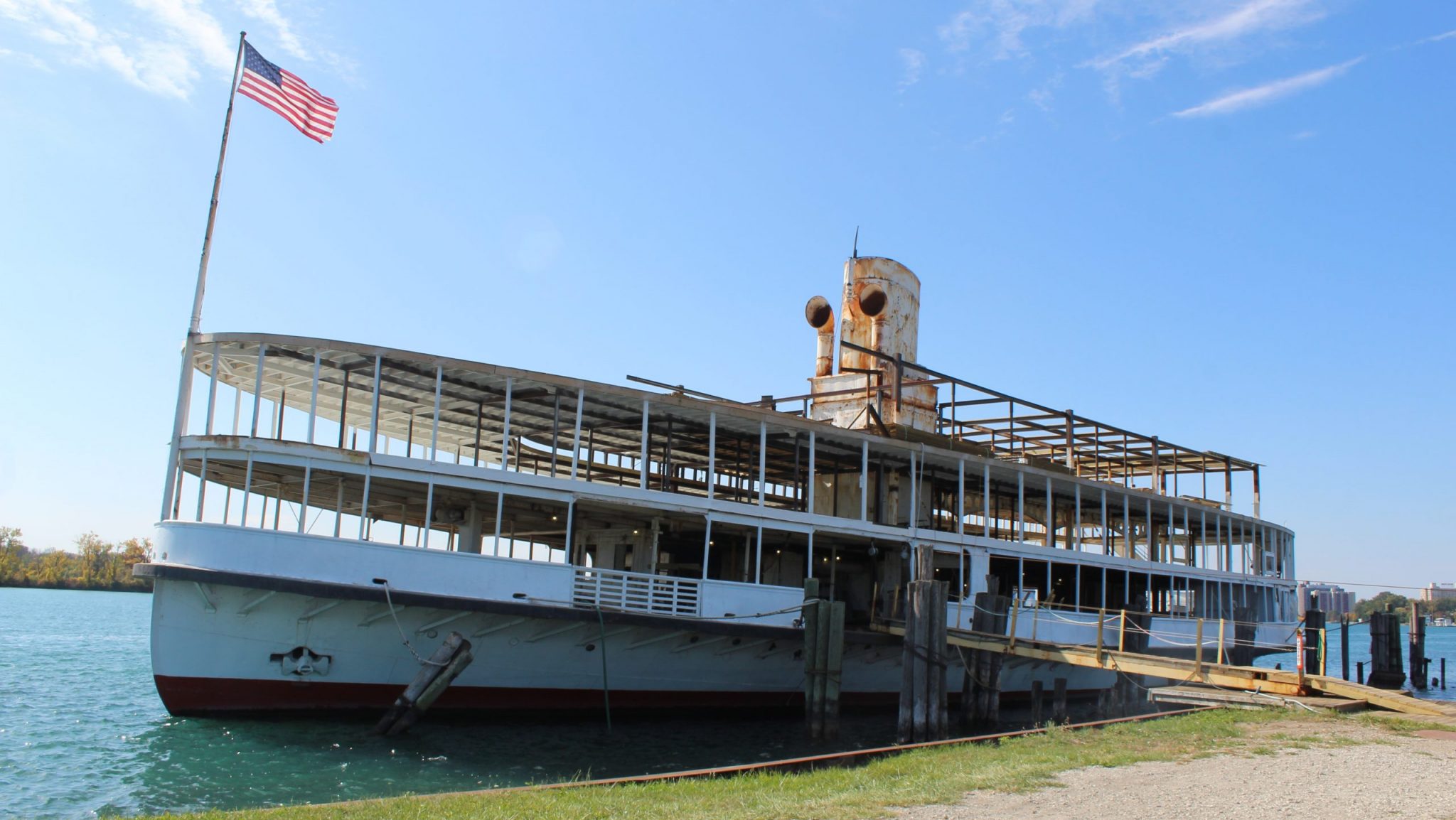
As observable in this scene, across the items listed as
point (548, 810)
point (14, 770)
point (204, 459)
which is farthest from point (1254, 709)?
point (14, 770)

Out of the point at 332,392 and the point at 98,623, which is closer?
the point at 332,392

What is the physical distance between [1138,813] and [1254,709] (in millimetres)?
7622

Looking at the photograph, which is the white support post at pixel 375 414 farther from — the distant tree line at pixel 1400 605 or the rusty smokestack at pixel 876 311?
the distant tree line at pixel 1400 605

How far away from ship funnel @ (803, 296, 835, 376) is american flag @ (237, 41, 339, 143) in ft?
47.1

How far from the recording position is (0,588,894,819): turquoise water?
480 inches

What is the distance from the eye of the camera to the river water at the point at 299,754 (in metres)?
12.2

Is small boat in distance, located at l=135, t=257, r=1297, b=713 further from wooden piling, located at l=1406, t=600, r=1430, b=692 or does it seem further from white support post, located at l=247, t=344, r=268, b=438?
wooden piling, located at l=1406, t=600, r=1430, b=692

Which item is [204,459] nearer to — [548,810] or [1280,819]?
[548,810]

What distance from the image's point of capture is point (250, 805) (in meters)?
11.2

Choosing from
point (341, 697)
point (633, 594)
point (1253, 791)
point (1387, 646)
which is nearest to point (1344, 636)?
point (1387, 646)

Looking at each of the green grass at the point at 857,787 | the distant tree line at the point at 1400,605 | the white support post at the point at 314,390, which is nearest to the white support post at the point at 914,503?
the green grass at the point at 857,787

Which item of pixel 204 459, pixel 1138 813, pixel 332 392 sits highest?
pixel 332 392

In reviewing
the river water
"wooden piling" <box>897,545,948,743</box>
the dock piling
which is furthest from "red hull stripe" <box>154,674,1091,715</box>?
the dock piling

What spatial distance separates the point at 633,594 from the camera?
17250 mm
